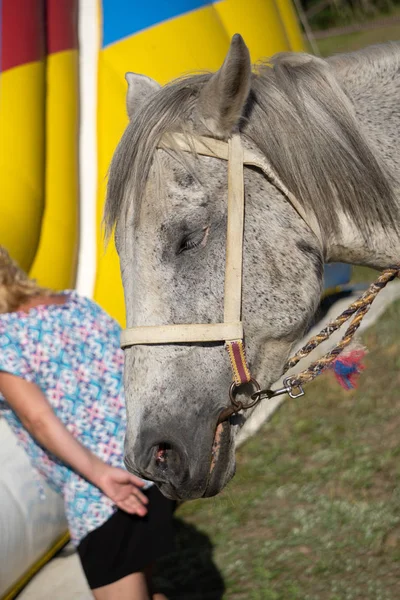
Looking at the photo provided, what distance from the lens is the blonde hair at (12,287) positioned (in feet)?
8.18

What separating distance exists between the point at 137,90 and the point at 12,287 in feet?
2.82

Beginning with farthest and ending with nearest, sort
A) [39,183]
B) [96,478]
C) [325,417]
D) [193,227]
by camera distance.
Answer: [325,417]
[39,183]
[96,478]
[193,227]

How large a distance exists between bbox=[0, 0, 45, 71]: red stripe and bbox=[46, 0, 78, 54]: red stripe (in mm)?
158

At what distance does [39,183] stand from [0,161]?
10.0 inches

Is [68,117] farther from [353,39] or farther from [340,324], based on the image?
[353,39]

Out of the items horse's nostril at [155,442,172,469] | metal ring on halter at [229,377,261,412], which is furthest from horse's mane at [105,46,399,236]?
horse's nostril at [155,442,172,469]

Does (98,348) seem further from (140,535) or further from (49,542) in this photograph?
(49,542)

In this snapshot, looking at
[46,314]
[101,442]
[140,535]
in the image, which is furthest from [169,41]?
[140,535]

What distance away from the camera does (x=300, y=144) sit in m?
1.74

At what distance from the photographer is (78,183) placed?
3859 millimetres

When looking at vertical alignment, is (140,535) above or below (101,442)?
below

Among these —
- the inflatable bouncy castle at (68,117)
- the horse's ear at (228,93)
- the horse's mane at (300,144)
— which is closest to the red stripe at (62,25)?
the inflatable bouncy castle at (68,117)

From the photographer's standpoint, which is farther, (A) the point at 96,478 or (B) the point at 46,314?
(B) the point at 46,314

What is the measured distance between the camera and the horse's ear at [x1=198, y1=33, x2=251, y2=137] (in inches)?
63.1
